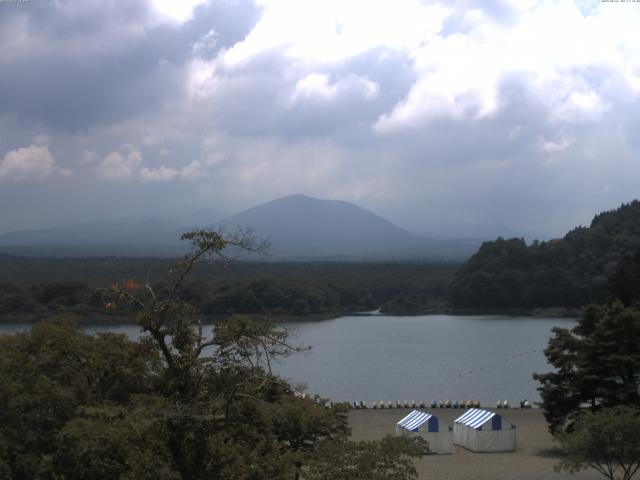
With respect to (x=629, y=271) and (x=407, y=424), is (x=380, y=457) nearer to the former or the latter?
(x=407, y=424)

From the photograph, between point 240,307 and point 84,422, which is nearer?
point 84,422

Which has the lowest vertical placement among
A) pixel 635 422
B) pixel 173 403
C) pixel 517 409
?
pixel 517 409

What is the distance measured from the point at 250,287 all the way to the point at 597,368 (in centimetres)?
3812

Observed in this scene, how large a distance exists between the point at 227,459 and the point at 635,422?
7.51 m

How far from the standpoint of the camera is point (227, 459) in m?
6.55

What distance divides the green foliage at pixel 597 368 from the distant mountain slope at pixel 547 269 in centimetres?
4269

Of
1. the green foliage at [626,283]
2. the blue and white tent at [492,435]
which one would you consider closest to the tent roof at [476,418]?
the blue and white tent at [492,435]

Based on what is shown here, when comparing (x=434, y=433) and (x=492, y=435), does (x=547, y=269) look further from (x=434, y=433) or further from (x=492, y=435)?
(x=434, y=433)

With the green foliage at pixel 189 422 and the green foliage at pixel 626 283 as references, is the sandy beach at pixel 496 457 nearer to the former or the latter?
the green foliage at pixel 626 283

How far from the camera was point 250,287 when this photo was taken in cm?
5300

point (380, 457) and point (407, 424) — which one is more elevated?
point (380, 457)

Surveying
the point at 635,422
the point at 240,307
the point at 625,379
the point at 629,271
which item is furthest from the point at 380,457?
the point at 240,307

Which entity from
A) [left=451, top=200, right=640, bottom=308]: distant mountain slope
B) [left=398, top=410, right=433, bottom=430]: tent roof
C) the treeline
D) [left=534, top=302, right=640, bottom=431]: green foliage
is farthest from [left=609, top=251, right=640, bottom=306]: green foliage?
[left=451, top=200, right=640, bottom=308]: distant mountain slope

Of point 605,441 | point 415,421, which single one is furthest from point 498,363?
point 605,441
